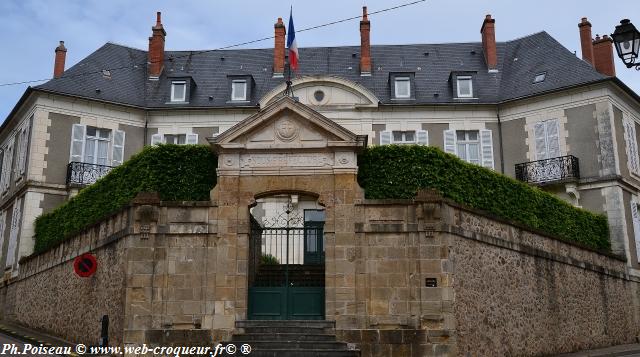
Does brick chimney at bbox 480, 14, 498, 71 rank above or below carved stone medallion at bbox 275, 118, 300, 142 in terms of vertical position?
above

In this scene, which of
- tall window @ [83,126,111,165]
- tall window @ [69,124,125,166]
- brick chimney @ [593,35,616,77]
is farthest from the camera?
brick chimney @ [593,35,616,77]

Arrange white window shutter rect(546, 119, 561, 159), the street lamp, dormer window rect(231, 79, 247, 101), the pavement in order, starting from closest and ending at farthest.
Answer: the street lamp
the pavement
white window shutter rect(546, 119, 561, 159)
dormer window rect(231, 79, 247, 101)

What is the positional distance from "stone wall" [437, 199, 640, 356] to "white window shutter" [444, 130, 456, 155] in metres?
6.81

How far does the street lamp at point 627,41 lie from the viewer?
28.2 feet

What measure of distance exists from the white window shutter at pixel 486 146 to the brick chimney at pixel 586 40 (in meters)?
4.46

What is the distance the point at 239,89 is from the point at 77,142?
20.4ft

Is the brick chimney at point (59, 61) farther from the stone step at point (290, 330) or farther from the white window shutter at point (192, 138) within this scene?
the stone step at point (290, 330)

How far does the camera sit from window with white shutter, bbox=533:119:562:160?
76.6 feet

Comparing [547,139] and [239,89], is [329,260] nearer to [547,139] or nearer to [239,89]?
[547,139]

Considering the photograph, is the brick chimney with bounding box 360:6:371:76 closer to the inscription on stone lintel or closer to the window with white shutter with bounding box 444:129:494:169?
the window with white shutter with bounding box 444:129:494:169

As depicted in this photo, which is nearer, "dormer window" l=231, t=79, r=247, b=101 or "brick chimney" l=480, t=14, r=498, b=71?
"dormer window" l=231, t=79, r=247, b=101

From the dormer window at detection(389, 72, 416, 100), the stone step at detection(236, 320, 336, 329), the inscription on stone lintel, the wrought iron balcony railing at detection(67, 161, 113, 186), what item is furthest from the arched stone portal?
the dormer window at detection(389, 72, 416, 100)

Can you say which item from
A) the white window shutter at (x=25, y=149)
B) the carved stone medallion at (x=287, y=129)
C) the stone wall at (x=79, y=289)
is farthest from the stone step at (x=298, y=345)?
the white window shutter at (x=25, y=149)

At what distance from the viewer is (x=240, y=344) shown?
42.3ft
